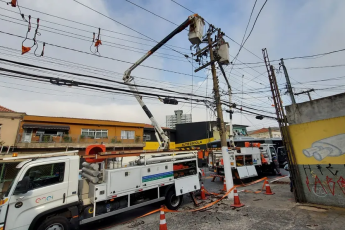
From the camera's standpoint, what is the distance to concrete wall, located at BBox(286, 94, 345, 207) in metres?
6.01

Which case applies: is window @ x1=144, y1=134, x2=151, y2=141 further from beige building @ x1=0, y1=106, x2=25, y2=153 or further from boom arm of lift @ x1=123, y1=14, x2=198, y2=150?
boom arm of lift @ x1=123, y1=14, x2=198, y2=150

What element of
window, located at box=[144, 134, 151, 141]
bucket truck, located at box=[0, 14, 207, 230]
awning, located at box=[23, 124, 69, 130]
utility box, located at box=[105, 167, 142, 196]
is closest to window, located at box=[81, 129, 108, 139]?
awning, located at box=[23, 124, 69, 130]

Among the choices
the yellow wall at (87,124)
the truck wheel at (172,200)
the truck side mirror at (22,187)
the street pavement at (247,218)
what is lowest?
the street pavement at (247,218)

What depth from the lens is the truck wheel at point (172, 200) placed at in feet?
A: 22.2

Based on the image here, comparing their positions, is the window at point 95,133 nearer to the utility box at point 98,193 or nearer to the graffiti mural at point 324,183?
the utility box at point 98,193

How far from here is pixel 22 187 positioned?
4258 millimetres

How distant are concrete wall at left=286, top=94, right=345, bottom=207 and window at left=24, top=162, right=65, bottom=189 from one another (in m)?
8.68

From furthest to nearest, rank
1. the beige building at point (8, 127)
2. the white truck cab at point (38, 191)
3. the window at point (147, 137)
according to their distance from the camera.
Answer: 1. the window at point (147, 137)
2. the beige building at point (8, 127)
3. the white truck cab at point (38, 191)

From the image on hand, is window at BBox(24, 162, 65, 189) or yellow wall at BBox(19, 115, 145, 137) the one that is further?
yellow wall at BBox(19, 115, 145, 137)

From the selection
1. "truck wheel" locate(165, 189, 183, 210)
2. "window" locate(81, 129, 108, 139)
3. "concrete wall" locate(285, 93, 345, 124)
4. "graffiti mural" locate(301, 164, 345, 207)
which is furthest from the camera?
"window" locate(81, 129, 108, 139)

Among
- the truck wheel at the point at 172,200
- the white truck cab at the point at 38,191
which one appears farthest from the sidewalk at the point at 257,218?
the white truck cab at the point at 38,191

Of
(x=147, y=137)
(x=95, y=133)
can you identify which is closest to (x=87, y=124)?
(x=95, y=133)

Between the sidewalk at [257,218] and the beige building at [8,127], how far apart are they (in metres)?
21.0

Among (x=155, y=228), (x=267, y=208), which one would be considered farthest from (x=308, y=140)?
(x=155, y=228)
